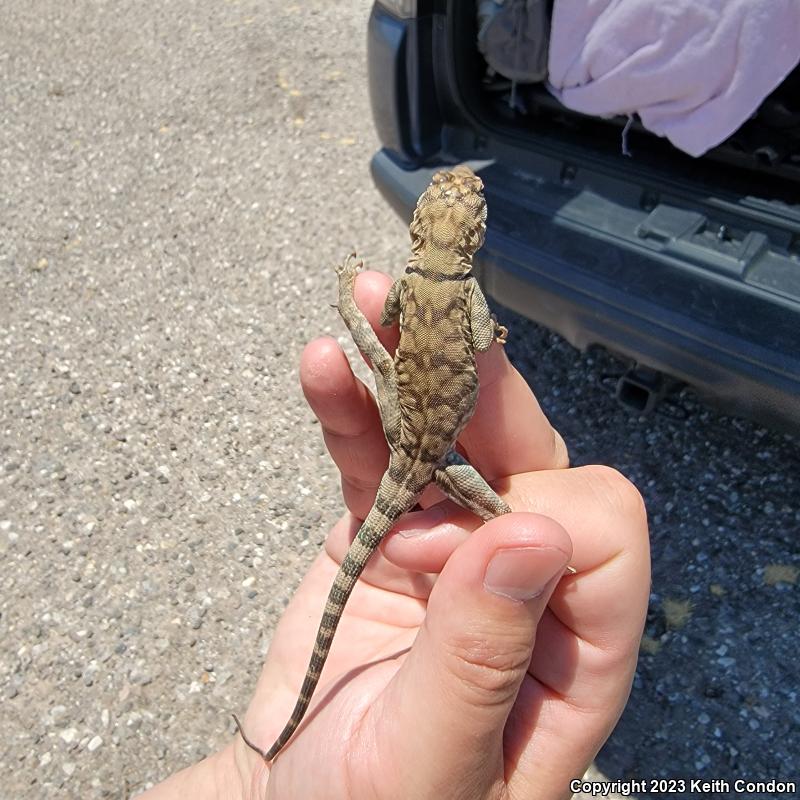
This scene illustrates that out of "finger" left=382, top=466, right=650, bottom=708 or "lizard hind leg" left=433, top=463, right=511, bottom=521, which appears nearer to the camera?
"finger" left=382, top=466, right=650, bottom=708

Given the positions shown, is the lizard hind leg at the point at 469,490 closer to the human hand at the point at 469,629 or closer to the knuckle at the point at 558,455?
the human hand at the point at 469,629

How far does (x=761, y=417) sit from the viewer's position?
317 cm

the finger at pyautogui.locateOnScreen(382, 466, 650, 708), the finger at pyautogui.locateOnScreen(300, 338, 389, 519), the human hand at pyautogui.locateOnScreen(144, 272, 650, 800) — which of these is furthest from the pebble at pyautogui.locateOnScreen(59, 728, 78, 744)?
the finger at pyautogui.locateOnScreen(382, 466, 650, 708)

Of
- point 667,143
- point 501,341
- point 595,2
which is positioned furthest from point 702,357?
point 595,2

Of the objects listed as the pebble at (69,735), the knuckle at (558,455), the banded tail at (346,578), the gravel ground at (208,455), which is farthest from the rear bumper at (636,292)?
the pebble at (69,735)

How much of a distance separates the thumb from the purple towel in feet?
7.32

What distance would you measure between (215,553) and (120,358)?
1.60 metres

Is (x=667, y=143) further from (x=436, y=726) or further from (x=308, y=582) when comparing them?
(x=436, y=726)

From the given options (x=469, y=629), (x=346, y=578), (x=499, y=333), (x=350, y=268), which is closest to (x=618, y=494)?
(x=499, y=333)

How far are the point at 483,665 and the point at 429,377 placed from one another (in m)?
0.99

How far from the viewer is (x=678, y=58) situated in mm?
3408

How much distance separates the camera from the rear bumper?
3.02 metres

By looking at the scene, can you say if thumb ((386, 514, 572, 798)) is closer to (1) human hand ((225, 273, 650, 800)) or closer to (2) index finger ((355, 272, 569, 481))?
(1) human hand ((225, 273, 650, 800))

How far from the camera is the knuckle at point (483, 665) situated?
2.06m
